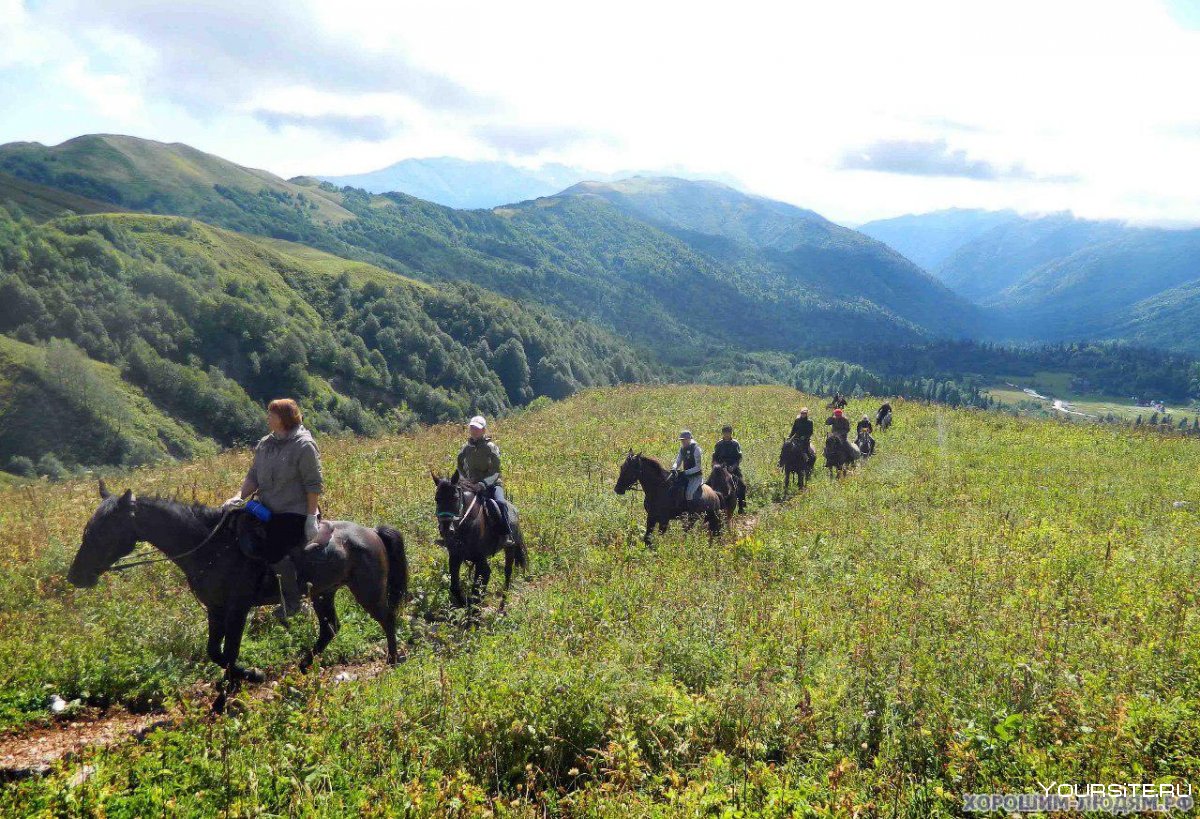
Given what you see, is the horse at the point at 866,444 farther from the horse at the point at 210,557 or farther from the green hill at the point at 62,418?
the green hill at the point at 62,418

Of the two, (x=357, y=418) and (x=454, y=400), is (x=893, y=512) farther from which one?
(x=454, y=400)

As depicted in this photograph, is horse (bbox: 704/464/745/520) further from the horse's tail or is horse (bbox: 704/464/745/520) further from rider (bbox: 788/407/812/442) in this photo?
the horse's tail

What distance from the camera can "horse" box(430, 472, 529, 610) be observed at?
988 cm

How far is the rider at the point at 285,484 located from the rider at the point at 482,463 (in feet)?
12.5

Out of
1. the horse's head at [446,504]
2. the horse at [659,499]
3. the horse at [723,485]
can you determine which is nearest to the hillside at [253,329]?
the horse at [659,499]

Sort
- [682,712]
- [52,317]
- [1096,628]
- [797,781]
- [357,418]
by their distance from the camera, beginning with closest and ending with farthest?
[797,781]
[682,712]
[1096,628]
[52,317]
[357,418]

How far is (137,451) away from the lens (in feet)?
218

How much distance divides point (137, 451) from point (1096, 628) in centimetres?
7952

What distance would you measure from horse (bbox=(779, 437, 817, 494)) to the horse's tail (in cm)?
1433

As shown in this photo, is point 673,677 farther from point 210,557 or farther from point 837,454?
point 837,454

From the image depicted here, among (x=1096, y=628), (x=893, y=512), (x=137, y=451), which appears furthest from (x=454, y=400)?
(x=1096, y=628)

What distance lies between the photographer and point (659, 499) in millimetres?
14156

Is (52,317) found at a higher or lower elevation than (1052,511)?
higher

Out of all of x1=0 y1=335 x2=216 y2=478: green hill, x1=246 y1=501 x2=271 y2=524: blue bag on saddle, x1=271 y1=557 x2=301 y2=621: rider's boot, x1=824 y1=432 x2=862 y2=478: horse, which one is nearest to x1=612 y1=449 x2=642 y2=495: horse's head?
x1=271 y1=557 x2=301 y2=621: rider's boot
